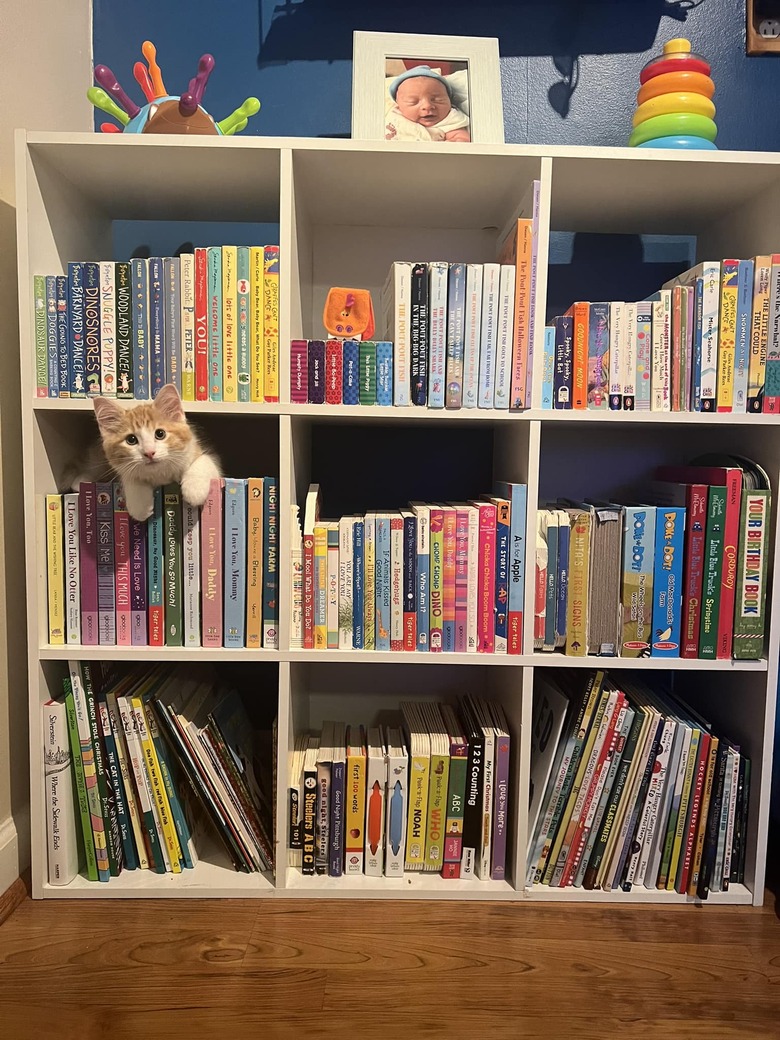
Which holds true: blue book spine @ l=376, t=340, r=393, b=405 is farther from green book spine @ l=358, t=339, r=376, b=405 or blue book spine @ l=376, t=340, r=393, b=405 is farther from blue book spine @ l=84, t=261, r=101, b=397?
blue book spine @ l=84, t=261, r=101, b=397

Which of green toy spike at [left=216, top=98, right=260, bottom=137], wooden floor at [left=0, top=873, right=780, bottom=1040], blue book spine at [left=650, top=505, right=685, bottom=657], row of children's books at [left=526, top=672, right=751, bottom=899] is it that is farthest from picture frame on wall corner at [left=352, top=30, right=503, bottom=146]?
wooden floor at [left=0, top=873, right=780, bottom=1040]

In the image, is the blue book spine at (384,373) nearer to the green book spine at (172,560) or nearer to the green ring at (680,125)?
the green book spine at (172,560)

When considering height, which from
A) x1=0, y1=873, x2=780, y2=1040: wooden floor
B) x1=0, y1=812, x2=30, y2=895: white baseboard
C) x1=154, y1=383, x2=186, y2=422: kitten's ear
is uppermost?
x1=154, y1=383, x2=186, y2=422: kitten's ear

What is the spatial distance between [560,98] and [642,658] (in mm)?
1171

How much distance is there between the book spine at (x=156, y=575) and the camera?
118cm

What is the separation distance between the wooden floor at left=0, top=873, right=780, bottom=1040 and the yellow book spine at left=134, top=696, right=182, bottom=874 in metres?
0.08

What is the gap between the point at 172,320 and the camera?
3.79 feet

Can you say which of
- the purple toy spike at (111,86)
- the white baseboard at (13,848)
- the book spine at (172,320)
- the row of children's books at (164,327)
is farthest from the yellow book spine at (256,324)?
the white baseboard at (13,848)

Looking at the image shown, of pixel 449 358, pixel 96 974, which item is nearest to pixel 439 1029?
pixel 96 974

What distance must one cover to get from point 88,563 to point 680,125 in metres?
1.28

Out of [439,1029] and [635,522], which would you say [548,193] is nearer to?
[635,522]

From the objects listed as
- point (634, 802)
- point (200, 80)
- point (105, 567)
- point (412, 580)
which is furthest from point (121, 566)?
point (634, 802)

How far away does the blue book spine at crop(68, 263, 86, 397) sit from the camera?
1146 millimetres

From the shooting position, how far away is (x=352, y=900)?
3.99 feet
